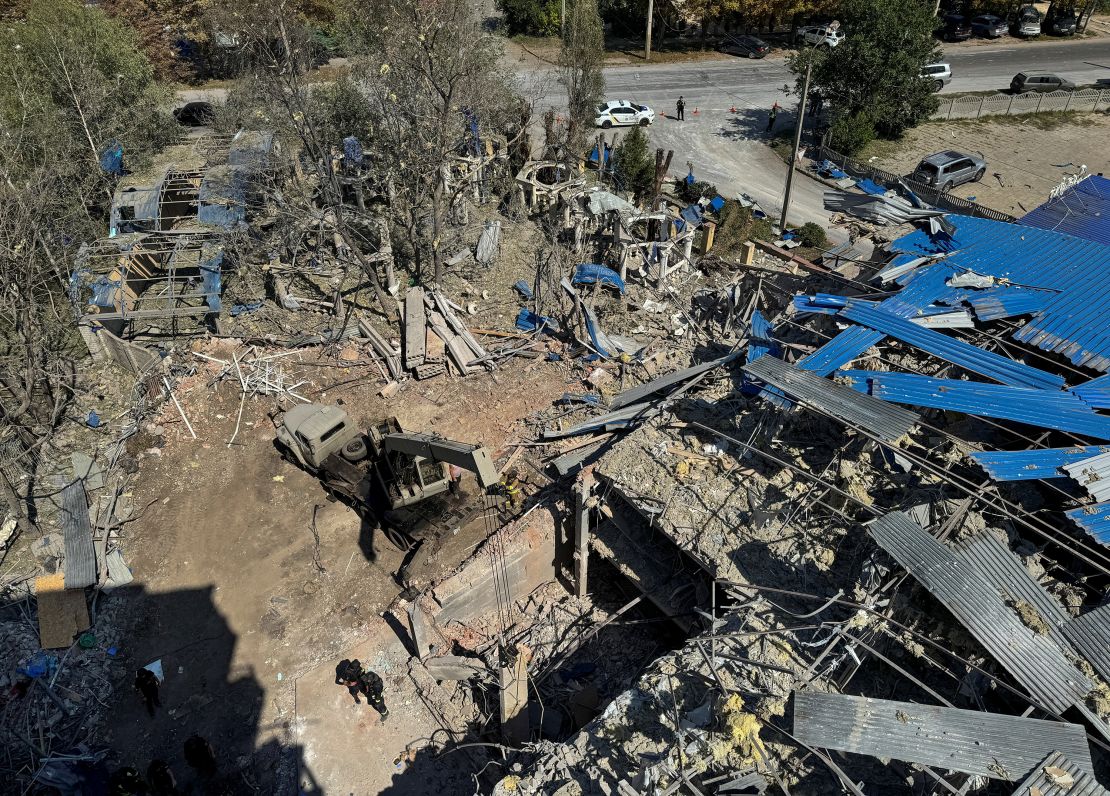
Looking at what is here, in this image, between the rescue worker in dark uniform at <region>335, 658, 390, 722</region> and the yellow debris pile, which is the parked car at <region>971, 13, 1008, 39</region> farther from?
the rescue worker in dark uniform at <region>335, 658, 390, 722</region>

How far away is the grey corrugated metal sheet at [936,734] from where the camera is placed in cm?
852

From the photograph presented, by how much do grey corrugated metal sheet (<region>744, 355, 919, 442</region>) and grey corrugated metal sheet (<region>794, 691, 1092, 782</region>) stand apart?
14.8 ft

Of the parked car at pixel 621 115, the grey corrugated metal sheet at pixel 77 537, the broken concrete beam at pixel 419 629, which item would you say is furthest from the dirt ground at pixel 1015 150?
the grey corrugated metal sheet at pixel 77 537

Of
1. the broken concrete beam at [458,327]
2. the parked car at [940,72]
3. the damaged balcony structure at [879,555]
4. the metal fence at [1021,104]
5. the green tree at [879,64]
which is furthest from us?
the parked car at [940,72]

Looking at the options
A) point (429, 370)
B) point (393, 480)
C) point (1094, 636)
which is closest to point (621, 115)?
point (429, 370)

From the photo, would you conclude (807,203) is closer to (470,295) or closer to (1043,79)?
(470,295)

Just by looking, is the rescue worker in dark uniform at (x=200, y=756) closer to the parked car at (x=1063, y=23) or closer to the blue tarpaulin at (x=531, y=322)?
the blue tarpaulin at (x=531, y=322)

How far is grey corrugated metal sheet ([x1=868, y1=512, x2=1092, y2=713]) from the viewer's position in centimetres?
939

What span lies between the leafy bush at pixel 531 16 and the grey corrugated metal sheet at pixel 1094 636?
46073 millimetres

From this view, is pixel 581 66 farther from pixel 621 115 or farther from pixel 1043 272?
pixel 1043 272

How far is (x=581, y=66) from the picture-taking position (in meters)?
28.3

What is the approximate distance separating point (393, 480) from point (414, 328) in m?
5.92

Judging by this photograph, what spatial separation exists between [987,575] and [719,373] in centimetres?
662

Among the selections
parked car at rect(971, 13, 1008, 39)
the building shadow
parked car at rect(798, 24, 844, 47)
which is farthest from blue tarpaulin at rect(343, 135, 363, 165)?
parked car at rect(971, 13, 1008, 39)
